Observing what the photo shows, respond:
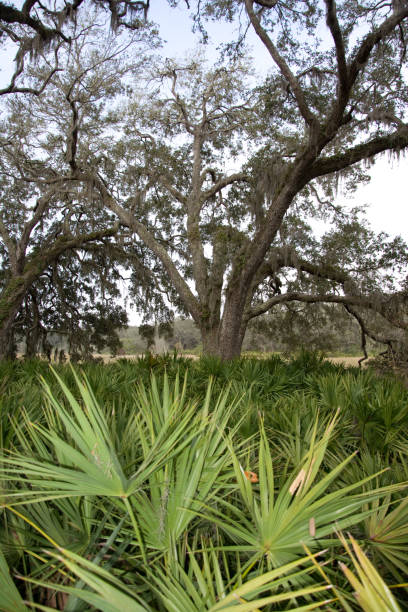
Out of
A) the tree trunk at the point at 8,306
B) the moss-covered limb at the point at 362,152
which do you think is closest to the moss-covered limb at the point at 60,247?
the tree trunk at the point at 8,306

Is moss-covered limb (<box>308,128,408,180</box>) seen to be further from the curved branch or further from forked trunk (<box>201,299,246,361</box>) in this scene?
the curved branch

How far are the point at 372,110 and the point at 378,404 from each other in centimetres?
766

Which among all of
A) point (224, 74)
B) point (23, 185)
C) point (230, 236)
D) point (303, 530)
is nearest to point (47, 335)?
point (23, 185)

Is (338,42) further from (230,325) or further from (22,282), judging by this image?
(22,282)

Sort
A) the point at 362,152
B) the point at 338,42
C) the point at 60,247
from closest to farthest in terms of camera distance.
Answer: the point at 338,42
the point at 362,152
the point at 60,247

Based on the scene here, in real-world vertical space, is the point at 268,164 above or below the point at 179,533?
above

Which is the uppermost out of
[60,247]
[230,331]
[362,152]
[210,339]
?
[362,152]

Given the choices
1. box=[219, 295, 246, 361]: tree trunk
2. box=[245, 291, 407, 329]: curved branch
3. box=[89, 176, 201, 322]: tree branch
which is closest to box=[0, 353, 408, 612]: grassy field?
box=[219, 295, 246, 361]: tree trunk

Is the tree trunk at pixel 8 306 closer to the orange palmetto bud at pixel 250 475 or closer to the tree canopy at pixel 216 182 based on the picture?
the tree canopy at pixel 216 182

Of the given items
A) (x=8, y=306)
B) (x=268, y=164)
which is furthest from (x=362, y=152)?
(x=8, y=306)

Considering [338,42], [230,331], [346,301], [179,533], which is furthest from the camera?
[346,301]

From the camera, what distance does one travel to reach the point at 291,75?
8156 mm

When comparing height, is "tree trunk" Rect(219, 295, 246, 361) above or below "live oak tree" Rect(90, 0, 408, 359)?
below

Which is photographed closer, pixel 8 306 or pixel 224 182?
pixel 8 306
